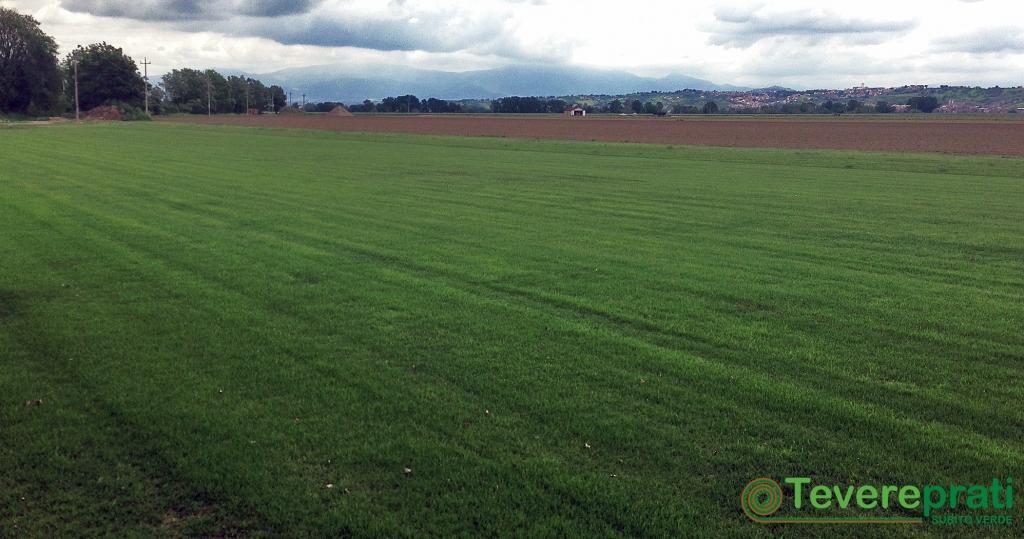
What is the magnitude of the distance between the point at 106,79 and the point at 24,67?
58.1ft

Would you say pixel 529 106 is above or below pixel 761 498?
above

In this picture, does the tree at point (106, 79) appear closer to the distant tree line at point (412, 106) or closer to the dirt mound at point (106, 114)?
the dirt mound at point (106, 114)

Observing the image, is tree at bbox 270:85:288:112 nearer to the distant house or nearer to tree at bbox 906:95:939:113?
the distant house

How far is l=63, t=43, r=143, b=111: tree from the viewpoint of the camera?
12875 cm

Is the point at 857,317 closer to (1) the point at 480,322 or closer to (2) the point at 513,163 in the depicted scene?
(1) the point at 480,322

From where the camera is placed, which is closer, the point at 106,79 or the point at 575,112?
the point at 106,79

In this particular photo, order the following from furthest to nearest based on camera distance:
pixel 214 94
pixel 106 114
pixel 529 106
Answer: pixel 529 106
pixel 214 94
pixel 106 114

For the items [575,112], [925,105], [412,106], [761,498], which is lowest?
[761,498]

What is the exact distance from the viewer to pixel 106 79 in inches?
5074

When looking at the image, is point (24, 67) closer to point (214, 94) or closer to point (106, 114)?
point (106, 114)

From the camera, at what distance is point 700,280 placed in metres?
10.7

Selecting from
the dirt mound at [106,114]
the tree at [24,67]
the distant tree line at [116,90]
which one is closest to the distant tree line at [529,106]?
the distant tree line at [116,90]

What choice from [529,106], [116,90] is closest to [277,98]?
[116,90]

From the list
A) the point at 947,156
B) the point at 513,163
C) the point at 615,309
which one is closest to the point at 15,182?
the point at 513,163
